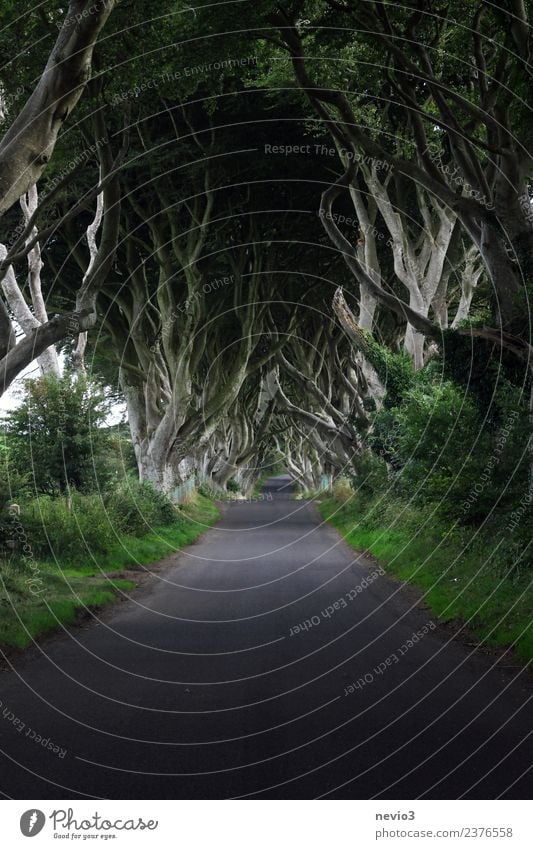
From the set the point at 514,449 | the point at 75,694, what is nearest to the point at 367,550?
the point at 514,449

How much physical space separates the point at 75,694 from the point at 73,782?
2.61 metres

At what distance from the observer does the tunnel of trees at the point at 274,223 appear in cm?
1371

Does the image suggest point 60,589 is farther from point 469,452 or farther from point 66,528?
point 469,452

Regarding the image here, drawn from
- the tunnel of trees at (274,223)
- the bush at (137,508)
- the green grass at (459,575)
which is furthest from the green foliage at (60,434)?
the green grass at (459,575)

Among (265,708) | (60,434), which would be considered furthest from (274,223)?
(265,708)

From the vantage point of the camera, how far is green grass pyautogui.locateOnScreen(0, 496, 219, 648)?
11055 millimetres

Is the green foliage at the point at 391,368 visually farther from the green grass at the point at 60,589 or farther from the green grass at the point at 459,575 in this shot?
the green grass at the point at 60,589

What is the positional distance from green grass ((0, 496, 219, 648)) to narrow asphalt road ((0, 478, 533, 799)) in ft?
1.47

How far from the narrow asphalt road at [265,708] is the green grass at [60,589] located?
45 cm

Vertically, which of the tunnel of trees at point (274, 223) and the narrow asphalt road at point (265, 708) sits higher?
the tunnel of trees at point (274, 223)

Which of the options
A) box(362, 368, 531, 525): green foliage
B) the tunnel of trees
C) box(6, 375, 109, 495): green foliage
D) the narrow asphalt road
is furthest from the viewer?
box(6, 375, 109, 495): green foliage

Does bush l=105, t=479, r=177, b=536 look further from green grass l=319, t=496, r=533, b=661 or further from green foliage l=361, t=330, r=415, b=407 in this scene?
green foliage l=361, t=330, r=415, b=407

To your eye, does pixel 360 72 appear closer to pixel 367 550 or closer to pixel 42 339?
pixel 42 339

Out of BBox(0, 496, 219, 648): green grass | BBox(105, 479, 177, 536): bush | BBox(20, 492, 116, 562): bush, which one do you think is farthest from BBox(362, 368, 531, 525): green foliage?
BBox(105, 479, 177, 536): bush
